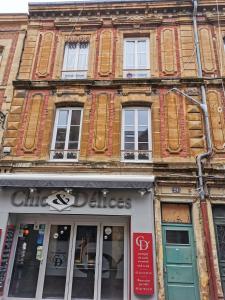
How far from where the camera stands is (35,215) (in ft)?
22.2

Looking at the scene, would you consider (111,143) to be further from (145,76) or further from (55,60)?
(55,60)

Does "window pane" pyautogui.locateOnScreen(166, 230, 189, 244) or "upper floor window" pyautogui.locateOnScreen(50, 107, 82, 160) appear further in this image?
"upper floor window" pyautogui.locateOnScreen(50, 107, 82, 160)

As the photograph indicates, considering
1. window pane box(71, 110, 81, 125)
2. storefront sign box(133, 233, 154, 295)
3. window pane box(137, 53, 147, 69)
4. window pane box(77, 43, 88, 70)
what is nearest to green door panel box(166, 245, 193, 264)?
storefront sign box(133, 233, 154, 295)

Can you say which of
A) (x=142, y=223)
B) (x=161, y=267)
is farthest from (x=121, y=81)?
(x=161, y=267)

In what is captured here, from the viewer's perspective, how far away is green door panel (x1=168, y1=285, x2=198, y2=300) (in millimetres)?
5684

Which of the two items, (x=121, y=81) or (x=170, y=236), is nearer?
(x=170, y=236)

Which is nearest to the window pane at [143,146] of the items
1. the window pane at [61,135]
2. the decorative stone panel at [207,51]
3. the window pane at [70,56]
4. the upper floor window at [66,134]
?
the upper floor window at [66,134]

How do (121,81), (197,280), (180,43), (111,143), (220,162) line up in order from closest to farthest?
(197,280) → (220,162) → (111,143) → (121,81) → (180,43)

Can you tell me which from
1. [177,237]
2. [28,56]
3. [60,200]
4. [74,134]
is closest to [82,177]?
[60,200]

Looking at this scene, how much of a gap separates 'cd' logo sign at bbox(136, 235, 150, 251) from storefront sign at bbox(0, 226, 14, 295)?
11.1 ft

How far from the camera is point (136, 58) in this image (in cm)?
862

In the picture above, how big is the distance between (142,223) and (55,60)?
6274 millimetres

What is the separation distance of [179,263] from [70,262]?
278cm

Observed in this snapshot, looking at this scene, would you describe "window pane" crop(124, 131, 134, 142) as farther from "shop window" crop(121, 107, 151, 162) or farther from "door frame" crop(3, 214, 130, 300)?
"door frame" crop(3, 214, 130, 300)
